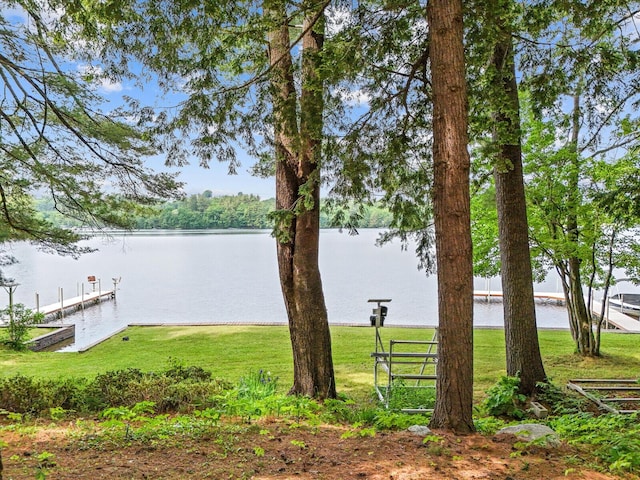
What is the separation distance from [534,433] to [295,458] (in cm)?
149

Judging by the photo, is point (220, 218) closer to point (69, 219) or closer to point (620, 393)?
point (69, 219)

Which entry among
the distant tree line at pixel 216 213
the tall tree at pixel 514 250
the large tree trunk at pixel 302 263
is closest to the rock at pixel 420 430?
the large tree trunk at pixel 302 263

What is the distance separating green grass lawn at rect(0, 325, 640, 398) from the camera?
7.15m

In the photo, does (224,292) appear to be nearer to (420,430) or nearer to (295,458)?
(420,430)

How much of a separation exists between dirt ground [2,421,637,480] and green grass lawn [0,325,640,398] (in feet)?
11.3

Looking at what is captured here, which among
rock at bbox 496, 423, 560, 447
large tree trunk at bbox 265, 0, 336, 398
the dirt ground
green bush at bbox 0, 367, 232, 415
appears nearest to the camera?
the dirt ground

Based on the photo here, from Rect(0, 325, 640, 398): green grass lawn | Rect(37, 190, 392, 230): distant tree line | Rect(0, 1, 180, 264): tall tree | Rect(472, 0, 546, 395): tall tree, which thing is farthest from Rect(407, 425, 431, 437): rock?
Rect(37, 190, 392, 230): distant tree line

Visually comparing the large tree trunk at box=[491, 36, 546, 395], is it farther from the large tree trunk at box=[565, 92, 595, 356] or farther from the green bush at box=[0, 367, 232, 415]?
the green bush at box=[0, 367, 232, 415]

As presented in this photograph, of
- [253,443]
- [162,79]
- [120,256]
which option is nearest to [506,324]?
[253,443]

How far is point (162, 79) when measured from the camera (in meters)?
4.51

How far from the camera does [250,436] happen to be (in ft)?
9.36

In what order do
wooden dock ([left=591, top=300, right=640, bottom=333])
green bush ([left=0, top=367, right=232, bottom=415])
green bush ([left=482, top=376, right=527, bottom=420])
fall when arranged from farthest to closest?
1. wooden dock ([left=591, top=300, right=640, bottom=333])
2. green bush ([left=482, top=376, right=527, bottom=420])
3. green bush ([left=0, top=367, right=232, bottom=415])

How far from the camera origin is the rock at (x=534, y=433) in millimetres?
2566

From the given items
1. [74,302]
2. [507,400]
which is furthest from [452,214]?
[74,302]
